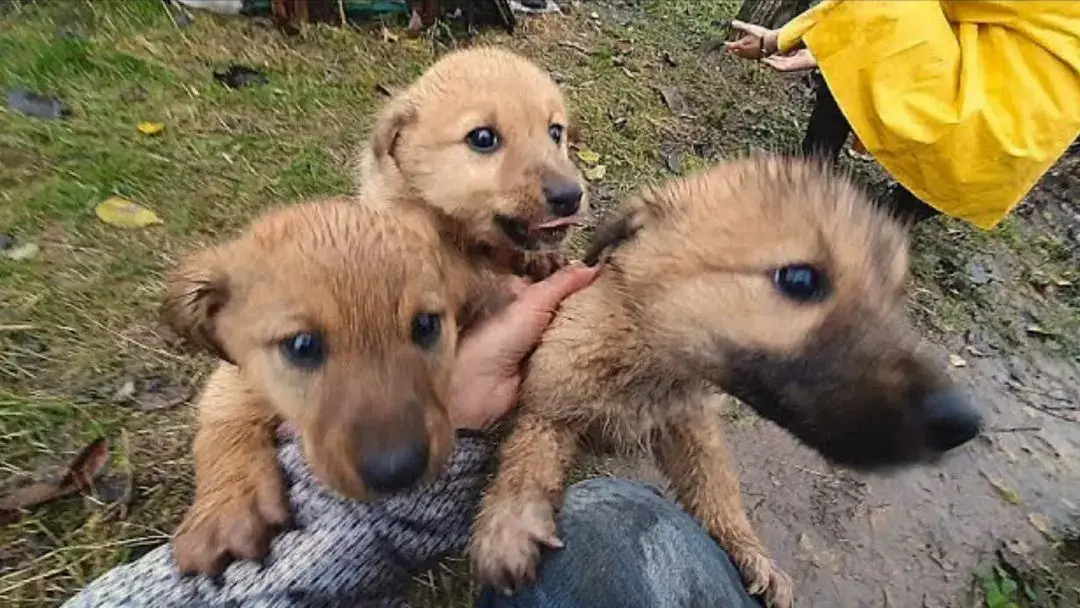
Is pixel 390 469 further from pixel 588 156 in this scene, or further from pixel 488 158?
pixel 588 156

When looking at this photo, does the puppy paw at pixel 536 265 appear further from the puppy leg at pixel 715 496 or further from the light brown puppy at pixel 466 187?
the puppy leg at pixel 715 496

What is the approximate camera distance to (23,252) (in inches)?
170

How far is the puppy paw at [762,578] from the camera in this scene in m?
3.12

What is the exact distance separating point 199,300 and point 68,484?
1.08m

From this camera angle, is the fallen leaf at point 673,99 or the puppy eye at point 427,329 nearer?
the puppy eye at point 427,329

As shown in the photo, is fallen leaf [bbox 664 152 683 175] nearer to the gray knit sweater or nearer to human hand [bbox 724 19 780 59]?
human hand [bbox 724 19 780 59]

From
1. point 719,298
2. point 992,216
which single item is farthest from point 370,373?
point 992,216

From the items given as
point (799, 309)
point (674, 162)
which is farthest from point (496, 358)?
point (674, 162)

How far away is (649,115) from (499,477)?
13.2ft

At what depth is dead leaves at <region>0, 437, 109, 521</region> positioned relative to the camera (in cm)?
326

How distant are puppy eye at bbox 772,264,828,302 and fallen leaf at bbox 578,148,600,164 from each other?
10.9ft

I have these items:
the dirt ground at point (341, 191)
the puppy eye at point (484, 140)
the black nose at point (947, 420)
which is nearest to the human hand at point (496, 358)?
the dirt ground at point (341, 191)

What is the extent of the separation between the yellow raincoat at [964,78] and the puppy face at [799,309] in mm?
1531

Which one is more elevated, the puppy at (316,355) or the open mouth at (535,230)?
the puppy at (316,355)
